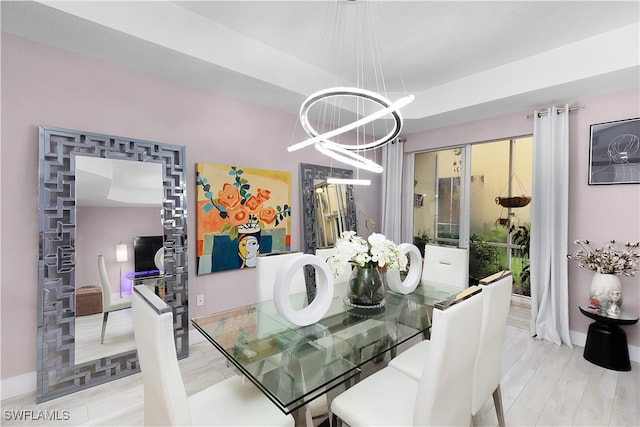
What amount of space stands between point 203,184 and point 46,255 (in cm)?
122

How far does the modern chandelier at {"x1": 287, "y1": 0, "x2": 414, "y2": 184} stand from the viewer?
166 cm

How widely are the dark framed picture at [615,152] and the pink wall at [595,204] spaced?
0.17 feet

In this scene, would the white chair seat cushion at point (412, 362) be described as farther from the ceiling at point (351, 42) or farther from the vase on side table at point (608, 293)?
the ceiling at point (351, 42)

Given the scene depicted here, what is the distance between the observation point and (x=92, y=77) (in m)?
2.22

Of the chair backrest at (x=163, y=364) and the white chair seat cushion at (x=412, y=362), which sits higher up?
the chair backrest at (x=163, y=364)

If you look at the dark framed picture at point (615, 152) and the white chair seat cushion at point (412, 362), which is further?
the dark framed picture at point (615, 152)

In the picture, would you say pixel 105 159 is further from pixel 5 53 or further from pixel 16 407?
pixel 16 407

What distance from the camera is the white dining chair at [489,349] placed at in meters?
1.43

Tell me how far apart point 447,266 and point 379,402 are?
1.76m

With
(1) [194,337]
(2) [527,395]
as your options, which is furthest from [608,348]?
(1) [194,337]

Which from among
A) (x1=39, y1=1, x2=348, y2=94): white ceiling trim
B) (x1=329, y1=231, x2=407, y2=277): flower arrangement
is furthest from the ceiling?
(x1=329, y1=231, x2=407, y2=277): flower arrangement

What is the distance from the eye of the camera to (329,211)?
3828mm

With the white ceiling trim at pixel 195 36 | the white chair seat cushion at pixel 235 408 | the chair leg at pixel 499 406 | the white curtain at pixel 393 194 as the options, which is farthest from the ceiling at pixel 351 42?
the chair leg at pixel 499 406

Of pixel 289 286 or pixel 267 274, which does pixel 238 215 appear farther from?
pixel 289 286
